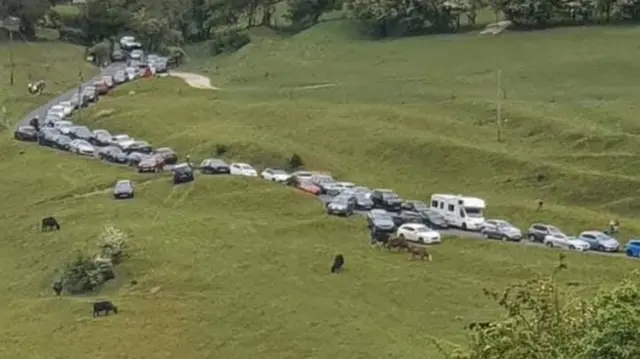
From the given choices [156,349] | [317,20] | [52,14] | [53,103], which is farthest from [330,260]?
[52,14]

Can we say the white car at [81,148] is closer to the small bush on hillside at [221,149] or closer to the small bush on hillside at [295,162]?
the small bush on hillside at [221,149]

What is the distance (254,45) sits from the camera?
463 ft

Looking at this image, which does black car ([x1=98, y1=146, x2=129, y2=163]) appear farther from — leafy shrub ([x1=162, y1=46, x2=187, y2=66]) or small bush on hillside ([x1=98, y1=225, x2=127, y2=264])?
leafy shrub ([x1=162, y1=46, x2=187, y2=66])

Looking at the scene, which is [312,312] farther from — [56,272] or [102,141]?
[102,141]

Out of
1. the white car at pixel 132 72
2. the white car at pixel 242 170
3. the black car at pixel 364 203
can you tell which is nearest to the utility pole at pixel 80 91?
the white car at pixel 132 72

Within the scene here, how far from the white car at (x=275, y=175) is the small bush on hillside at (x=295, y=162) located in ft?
6.62

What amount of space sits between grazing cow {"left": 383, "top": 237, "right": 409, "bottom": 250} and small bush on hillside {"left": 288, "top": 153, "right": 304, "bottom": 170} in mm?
22610

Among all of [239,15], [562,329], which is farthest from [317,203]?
[239,15]

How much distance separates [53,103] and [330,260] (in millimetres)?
62621

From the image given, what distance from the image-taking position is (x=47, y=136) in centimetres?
10006

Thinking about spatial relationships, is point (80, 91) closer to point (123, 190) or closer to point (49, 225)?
point (123, 190)

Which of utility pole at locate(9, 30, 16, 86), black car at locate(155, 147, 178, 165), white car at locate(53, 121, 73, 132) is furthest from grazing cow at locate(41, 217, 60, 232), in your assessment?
utility pole at locate(9, 30, 16, 86)

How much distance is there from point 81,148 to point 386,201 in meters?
31.3

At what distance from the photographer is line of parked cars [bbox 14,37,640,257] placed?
6781cm
